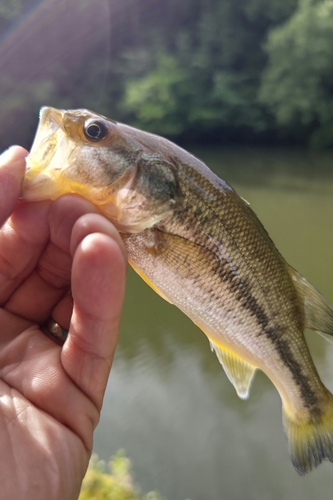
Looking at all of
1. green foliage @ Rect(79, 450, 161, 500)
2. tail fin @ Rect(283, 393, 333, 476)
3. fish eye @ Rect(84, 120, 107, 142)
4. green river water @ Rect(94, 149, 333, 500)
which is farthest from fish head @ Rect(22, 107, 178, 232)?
green river water @ Rect(94, 149, 333, 500)

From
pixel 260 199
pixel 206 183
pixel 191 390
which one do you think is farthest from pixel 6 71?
pixel 206 183

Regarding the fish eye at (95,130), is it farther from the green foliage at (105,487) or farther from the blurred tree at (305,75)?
the blurred tree at (305,75)

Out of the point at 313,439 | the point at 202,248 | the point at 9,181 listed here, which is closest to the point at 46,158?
the point at 9,181

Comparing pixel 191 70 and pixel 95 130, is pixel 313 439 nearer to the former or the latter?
pixel 95 130

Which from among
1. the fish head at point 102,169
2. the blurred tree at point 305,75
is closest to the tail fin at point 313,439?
the fish head at point 102,169

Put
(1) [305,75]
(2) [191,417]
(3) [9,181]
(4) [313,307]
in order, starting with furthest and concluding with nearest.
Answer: (1) [305,75]
(2) [191,417]
(4) [313,307]
(3) [9,181]

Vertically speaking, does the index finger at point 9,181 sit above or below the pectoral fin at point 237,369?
above

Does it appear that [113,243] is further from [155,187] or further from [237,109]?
[237,109]
